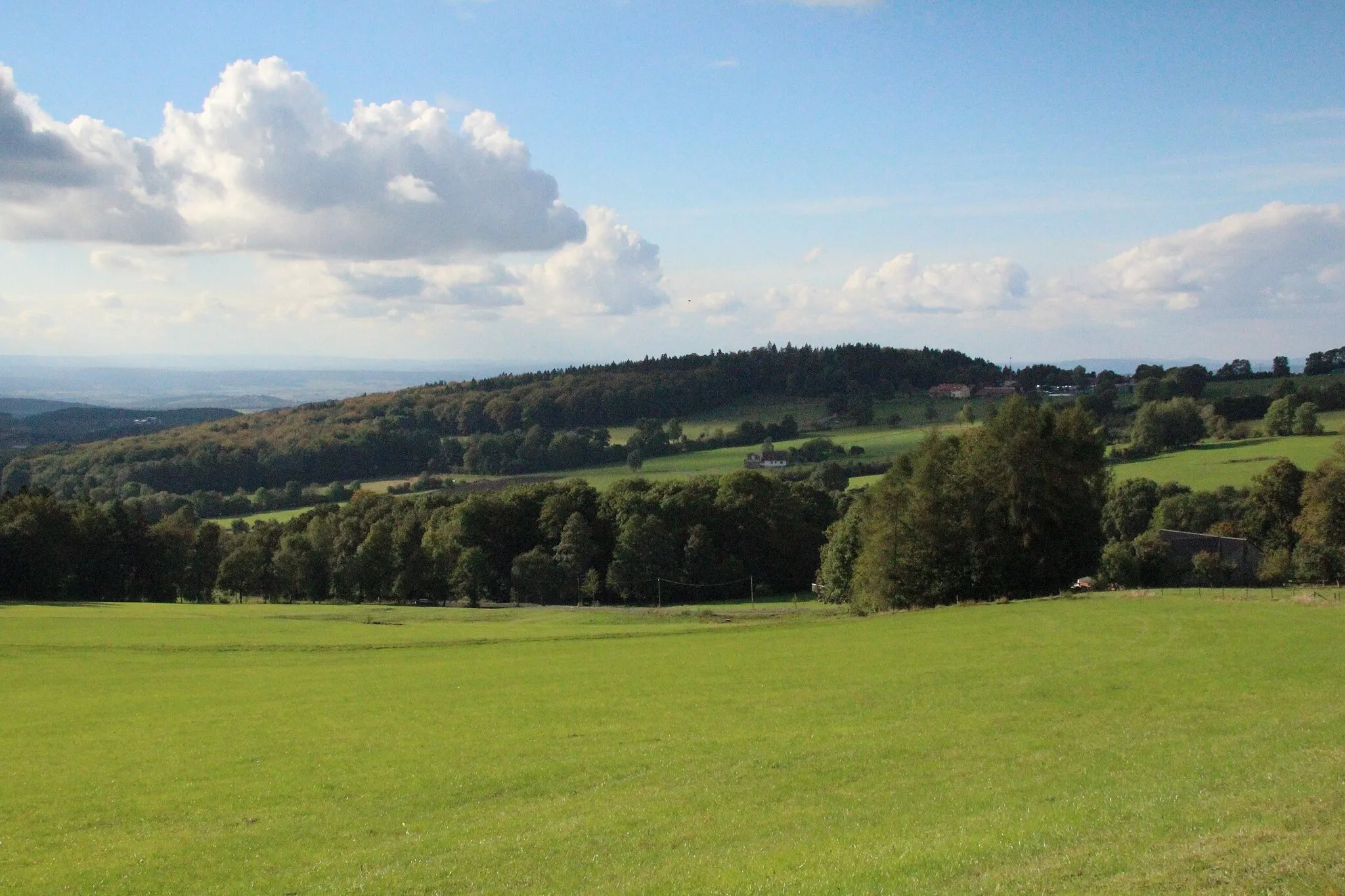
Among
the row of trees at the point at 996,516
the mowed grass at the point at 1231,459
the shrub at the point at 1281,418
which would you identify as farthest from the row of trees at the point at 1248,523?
the shrub at the point at 1281,418

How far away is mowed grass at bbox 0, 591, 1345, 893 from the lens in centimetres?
1415

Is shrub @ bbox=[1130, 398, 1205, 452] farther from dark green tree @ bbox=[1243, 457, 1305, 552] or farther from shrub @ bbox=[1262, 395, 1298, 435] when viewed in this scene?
dark green tree @ bbox=[1243, 457, 1305, 552]

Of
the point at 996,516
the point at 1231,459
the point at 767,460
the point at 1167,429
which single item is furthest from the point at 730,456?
the point at 996,516

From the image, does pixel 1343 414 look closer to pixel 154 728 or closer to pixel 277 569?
pixel 277 569

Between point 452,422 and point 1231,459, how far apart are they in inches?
4869

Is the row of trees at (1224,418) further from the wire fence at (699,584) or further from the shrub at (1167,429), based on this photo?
the wire fence at (699,584)

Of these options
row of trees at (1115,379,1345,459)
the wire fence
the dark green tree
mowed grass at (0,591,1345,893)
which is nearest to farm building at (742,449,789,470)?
the wire fence

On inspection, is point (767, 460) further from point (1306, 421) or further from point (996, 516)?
point (996, 516)

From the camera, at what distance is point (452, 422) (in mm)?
176625

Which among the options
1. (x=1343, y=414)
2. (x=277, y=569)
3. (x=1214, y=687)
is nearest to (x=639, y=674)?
(x=1214, y=687)

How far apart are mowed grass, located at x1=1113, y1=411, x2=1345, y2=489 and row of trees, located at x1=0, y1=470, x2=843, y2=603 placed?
31979mm

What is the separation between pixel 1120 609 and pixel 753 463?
3475 inches

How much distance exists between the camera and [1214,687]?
82.4ft

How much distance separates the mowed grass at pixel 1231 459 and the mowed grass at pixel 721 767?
56026 millimetres
